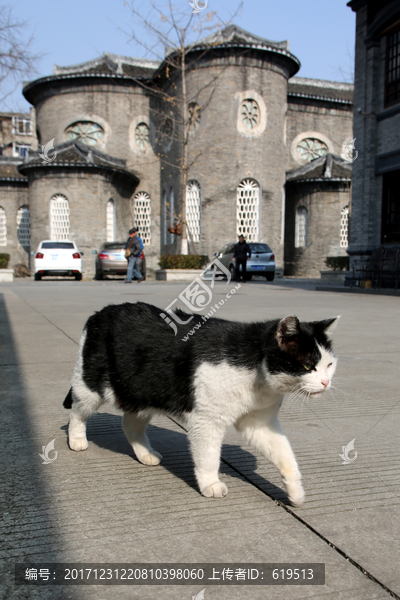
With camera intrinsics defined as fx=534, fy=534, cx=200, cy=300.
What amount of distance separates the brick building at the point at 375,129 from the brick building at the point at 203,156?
11.6 meters

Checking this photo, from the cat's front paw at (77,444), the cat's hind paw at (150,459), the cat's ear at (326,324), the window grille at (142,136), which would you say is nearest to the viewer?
the cat's ear at (326,324)

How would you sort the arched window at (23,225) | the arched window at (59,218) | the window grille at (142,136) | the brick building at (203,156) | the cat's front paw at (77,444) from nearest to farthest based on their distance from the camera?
the cat's front paw at (77,444) < the brick building at (203,156) < the arched window at (59,218) < the window grille at (142,136) < the arched window at (23,225)

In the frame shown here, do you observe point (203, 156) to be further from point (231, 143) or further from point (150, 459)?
point (150, 459)

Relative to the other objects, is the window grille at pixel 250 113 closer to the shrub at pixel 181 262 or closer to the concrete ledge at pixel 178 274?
the shrub at pixel 181 262

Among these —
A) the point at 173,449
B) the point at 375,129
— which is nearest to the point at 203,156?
the point at 375,129

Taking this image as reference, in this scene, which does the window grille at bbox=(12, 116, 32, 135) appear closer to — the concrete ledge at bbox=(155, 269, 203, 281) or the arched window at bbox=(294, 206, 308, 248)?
the arched window at bbox=(294, 206, 308, 248)

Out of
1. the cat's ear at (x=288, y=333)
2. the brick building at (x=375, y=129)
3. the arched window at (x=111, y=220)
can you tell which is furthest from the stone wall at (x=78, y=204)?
the cat's ear at (x=288, y=333)

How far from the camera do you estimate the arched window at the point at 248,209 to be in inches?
1231

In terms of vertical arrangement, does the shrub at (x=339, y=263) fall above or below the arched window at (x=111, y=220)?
below

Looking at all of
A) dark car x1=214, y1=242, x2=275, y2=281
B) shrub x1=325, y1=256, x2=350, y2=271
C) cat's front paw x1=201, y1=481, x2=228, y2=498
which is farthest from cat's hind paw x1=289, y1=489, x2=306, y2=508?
shrub x1=325, y1=256, x2=350, y2=271

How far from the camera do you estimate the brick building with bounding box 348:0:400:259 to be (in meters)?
18.0

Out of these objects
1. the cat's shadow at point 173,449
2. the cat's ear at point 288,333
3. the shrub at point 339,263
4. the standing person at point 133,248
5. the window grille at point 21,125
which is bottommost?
the cat's shadow at point 173,449

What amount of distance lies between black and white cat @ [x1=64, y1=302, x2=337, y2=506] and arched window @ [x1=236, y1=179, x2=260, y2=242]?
95.0ft

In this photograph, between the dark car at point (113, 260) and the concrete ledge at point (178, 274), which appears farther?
the dark car at point (113, 260)
